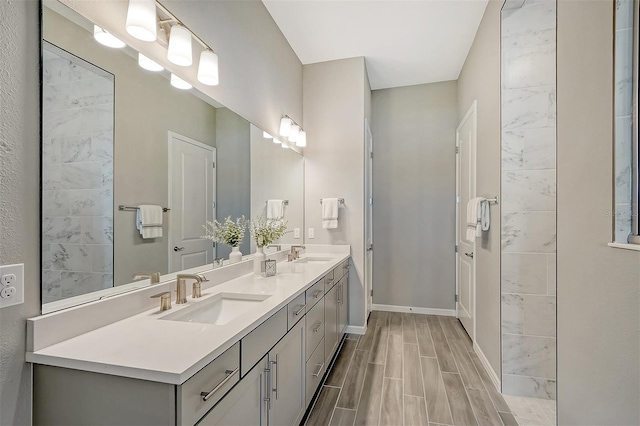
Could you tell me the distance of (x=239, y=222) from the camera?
211 centimetres

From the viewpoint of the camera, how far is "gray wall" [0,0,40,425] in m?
0.86

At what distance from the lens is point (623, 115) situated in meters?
0.86

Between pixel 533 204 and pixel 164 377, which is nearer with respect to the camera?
pixel 164 377

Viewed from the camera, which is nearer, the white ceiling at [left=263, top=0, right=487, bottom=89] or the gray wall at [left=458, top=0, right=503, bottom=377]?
the gray wall at [left=458, top=0, right=503, bottom=377]

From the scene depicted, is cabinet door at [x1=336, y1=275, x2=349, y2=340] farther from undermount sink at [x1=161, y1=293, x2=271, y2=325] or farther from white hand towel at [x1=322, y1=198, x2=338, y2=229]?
undermount sink at [x1=161, y1=293, x2=271, y2=325]

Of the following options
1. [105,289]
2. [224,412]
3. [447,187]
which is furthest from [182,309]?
[447,187]

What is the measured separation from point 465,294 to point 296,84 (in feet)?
9.79

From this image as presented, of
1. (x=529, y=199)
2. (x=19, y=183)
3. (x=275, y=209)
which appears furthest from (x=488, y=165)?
(x=19, y=183)

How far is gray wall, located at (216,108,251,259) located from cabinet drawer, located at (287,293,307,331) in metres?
0.59

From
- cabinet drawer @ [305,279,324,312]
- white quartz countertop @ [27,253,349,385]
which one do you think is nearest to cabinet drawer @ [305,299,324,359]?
cabinet drawer @ [305,279,324,312]

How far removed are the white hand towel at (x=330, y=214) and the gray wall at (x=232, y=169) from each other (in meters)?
1.11

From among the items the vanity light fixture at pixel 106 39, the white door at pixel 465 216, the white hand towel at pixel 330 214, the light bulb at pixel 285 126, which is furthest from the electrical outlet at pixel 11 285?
the white door at pixel 465 216

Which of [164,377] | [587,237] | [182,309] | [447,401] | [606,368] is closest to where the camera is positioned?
[164,377]

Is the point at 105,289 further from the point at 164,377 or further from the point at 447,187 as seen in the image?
the point at 447,187
